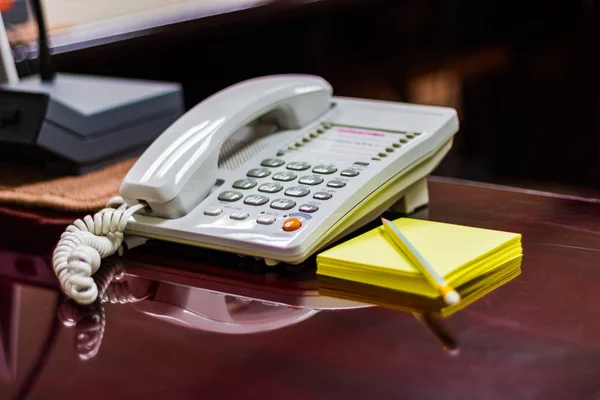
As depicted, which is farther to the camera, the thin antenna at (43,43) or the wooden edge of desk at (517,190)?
the thin antenna at (43,43)

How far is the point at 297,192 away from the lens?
69 centimetres

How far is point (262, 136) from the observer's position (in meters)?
0.81

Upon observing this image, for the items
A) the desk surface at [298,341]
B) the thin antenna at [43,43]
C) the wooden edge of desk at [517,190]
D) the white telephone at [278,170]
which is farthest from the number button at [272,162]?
the thin antenna at [43,43]

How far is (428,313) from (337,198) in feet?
0.47

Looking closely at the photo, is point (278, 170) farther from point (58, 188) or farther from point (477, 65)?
point (477, 65)

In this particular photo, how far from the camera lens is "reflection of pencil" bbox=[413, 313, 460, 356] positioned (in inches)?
20.2

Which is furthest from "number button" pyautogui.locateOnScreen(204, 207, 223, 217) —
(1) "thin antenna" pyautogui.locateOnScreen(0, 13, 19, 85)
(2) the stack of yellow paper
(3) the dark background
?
(3) the dark background

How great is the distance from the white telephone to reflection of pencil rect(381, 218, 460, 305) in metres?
0.04

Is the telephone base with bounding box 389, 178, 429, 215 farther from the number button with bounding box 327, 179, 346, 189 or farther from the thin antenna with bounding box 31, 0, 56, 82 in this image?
the thin antenna with bounding box 31, 0, 56, 82

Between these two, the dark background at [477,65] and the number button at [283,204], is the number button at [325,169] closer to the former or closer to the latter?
the number button at [283,204]

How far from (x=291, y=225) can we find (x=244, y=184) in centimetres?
10

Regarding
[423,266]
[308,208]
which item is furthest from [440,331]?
[308,208]

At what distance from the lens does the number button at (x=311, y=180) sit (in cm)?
70

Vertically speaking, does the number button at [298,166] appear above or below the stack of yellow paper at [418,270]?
above
